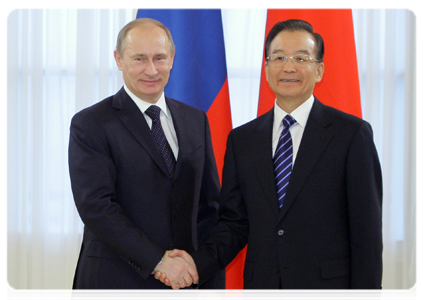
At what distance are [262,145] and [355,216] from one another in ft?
1.60

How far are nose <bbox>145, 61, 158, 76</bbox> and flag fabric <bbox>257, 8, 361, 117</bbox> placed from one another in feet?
3.34

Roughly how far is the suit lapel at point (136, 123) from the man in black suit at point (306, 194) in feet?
1.23

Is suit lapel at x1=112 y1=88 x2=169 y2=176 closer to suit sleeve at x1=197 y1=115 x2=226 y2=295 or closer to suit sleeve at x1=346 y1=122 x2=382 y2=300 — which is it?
suit sleeve at x1=197 y1=115 x2=226 y2=295

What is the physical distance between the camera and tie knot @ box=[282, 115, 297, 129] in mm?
1833

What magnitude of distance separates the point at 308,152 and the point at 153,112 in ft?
2.42

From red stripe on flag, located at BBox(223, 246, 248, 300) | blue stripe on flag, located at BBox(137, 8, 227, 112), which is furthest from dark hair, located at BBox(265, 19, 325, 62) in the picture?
red stripe on flag, located at BBox(223, 246, 248, 300)

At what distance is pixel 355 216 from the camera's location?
1.64m

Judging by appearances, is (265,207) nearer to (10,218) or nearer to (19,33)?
(10,218)

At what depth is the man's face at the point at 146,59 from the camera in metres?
1.92

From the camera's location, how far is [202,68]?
2.71 meters

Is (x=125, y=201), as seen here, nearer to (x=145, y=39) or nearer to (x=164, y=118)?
(x=164, y=118)

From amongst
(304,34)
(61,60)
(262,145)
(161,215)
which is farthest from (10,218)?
(304,34)

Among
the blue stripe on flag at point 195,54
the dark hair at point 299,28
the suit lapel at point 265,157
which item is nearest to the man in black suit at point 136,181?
the suit lapel at point 265,157

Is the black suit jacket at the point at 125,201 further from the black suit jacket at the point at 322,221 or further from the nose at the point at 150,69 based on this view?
the black suit jacket at the point at 322,221
